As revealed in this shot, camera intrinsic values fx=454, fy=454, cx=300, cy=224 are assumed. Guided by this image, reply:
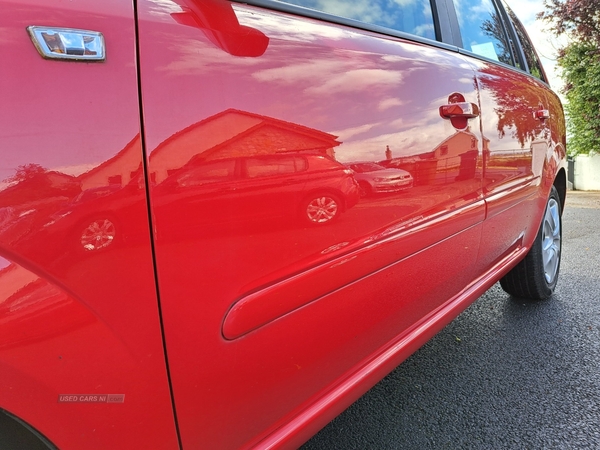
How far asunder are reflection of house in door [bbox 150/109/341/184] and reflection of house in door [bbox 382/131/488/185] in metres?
0.31

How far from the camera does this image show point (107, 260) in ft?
2.25

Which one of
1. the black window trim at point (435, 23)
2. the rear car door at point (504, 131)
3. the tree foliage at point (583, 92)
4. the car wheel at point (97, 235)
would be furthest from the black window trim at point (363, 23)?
the tree foliage at point (583, 92)

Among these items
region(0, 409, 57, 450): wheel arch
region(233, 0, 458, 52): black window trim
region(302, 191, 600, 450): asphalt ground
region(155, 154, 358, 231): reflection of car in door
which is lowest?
region(302, 191, 600, 450): asphalt ground

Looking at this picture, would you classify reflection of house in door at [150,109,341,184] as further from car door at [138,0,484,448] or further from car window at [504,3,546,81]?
car window at [504,3,546,81]

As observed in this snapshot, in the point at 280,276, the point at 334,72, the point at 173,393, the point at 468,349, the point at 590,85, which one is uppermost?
the point at 590,85

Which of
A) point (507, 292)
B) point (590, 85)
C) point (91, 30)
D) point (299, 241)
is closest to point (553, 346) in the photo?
point (507, 292)

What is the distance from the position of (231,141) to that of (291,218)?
0.20m

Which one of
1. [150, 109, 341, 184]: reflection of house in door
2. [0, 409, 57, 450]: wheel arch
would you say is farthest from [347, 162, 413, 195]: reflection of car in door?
[0, 409, 57, 450]: wheel arch

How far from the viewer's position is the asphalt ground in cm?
152

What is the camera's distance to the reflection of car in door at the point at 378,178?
1074 millimetres

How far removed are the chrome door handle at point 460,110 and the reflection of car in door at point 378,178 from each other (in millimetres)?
318

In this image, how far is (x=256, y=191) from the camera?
2.81ft

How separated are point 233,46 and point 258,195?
11.2 inches

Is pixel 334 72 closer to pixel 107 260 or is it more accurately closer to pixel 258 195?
pixel 258 195
